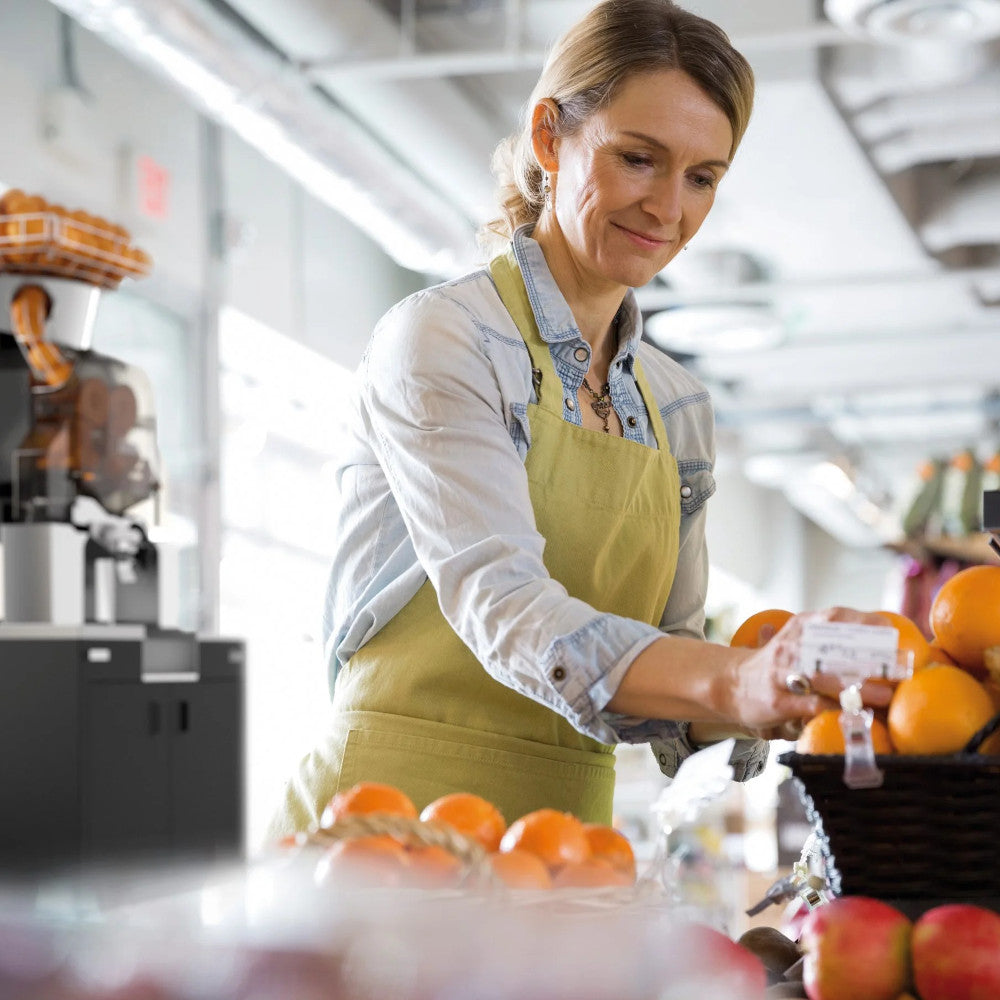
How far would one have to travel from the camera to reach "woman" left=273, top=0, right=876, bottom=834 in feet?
5.27

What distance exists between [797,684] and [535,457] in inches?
23.2

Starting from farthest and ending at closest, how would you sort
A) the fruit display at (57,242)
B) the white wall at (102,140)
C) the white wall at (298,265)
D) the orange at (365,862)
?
the white wall at (298,265) < the white wall at (102,140) < the fruit display at (57,242) < the orange at (365,862)

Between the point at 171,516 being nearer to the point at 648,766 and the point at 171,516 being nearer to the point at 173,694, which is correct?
the point at 173,694

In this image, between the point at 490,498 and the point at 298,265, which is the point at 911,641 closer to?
the point at 490,498

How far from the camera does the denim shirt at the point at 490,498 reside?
1438 millimetres

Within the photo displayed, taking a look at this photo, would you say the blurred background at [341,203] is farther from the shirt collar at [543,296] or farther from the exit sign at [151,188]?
the shirt collar at [543,296]

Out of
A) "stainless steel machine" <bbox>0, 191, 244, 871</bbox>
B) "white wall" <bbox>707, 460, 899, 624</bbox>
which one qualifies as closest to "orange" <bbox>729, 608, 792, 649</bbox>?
"stainless steel machine" <bbox>0, 191, 244, 871</bbox>

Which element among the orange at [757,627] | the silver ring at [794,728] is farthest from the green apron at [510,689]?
the silver ring at [794,728]

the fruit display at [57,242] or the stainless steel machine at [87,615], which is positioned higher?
the fruit display at [57,242]

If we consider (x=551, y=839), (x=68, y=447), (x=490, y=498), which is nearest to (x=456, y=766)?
(x=490, y=498)

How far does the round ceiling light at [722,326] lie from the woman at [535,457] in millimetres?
5264

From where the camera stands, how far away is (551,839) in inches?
43.5

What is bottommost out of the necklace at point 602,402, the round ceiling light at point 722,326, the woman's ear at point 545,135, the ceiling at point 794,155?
the necklace at point 602,402

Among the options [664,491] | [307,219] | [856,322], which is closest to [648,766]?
[856,322]
